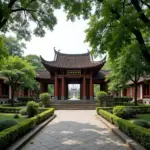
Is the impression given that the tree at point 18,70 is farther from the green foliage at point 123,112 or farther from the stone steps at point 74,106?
the green foliage at point 123,112

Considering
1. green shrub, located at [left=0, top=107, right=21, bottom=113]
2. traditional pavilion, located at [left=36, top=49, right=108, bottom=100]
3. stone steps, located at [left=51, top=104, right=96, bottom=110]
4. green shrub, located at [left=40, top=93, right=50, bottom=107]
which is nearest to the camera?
green shrub, located at [left=0, top=107, right=21, bottom=113]

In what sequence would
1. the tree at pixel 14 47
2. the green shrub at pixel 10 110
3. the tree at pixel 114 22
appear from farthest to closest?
the tree at pixel 14 47
the green shrub at pixel 10 110
the tree at pixel 114 22

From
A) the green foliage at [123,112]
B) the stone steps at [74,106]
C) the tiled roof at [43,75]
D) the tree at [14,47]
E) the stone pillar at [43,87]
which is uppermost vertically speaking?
the tree at [14,47]

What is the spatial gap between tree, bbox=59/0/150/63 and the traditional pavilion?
47.0 ft

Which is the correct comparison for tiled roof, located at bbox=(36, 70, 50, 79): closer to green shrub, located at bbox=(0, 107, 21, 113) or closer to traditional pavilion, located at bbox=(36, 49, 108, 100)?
traditional pavilion, located at bbox=(36, 49, 108, 100)

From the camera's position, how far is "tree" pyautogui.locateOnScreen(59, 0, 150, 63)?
6.03 metres

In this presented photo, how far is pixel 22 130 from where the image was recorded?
6.24m

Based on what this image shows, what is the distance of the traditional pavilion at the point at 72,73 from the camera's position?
2247 cm

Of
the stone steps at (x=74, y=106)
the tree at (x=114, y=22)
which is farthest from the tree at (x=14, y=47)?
A: the tree at (x=114, y=22)

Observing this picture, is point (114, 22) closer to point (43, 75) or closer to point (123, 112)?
point (123, 112)

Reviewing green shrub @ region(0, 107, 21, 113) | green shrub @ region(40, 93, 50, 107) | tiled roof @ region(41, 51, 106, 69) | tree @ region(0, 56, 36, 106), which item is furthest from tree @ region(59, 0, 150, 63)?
tiled roof @ region(41, 51, 106, 69)

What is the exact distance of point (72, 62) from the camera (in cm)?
2477

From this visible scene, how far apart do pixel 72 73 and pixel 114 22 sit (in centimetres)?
1642

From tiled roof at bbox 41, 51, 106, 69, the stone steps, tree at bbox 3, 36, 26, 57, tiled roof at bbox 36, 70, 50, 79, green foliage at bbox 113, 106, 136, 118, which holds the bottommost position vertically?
the stone steps
